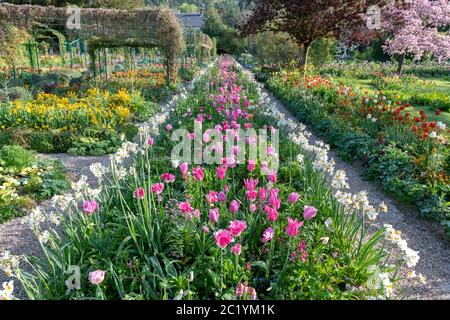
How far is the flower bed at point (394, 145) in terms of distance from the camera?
3.90 meters

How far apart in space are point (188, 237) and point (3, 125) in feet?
20.0

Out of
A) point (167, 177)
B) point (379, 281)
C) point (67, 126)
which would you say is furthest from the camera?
point (67, 126)

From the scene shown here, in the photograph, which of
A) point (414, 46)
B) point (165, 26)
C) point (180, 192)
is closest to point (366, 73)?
point (414, 46)

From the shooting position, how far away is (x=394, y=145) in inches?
197

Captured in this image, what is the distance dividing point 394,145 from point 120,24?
997cm

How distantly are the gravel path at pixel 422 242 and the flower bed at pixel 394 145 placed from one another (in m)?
0.15

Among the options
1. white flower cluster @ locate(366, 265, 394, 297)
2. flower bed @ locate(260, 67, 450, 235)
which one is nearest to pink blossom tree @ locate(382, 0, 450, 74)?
flower bed @ locate(260, 67, 450, 235)

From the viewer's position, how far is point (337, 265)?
2.47 m
